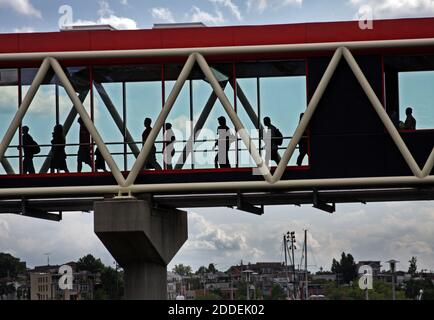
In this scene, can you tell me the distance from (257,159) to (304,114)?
77.5 inches

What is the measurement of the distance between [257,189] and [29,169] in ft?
23.9

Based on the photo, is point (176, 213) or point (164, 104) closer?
point (164, 104)

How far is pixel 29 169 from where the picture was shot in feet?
116

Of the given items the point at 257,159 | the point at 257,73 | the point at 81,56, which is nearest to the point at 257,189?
the point at 257,159

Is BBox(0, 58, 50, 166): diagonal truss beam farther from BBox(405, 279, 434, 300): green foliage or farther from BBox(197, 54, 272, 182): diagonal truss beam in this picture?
BBox(405, 279, 434, 300): green foliage

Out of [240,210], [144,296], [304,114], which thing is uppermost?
[304,114]

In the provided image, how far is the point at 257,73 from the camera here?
34812 millimetres

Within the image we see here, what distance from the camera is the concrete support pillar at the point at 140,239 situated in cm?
3400

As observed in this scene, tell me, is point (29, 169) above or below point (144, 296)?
above

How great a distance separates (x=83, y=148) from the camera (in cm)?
3544

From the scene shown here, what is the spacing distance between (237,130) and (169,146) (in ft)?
7.45

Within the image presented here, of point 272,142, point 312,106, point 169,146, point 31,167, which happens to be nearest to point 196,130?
point 169,146

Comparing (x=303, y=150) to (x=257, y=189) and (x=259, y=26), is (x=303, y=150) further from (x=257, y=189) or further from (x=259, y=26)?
(x=259, y=26)

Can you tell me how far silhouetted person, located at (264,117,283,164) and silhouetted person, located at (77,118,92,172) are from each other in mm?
5607
